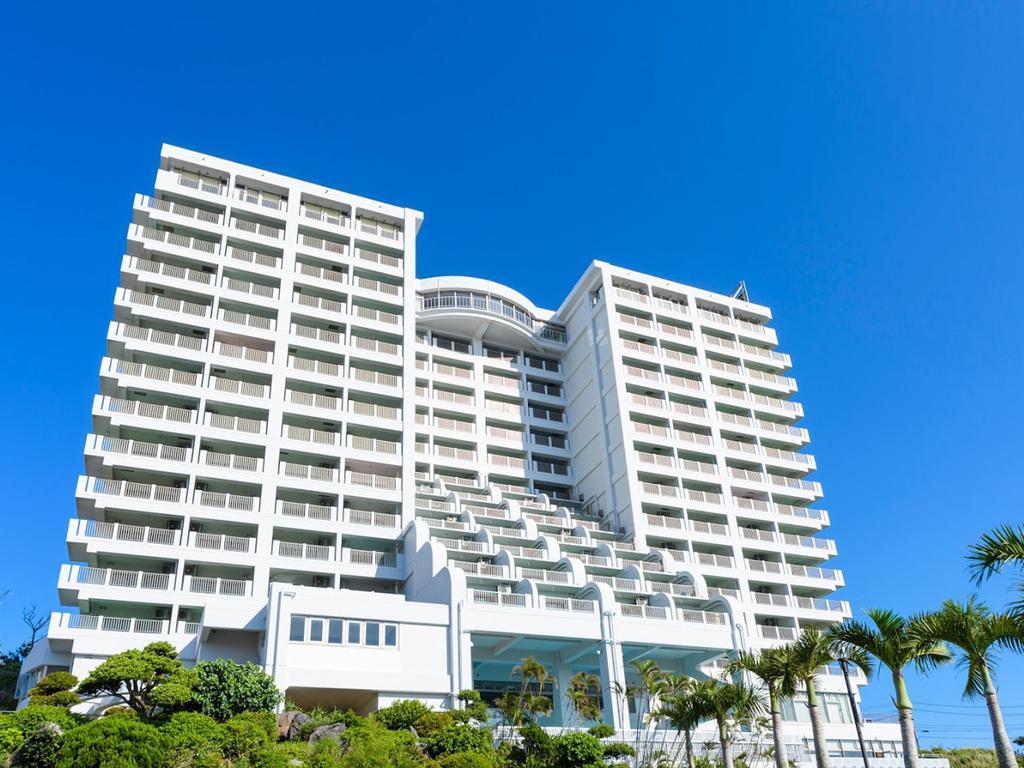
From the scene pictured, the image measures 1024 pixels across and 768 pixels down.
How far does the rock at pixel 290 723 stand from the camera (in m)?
30.5

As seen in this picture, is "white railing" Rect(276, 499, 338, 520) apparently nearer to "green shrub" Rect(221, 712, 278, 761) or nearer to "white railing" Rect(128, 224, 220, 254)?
"white railing" Rect(128, 224, 220, 254)

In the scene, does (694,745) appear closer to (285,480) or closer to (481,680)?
(481,680)

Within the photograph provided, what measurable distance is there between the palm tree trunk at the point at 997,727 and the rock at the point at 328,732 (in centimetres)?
1911

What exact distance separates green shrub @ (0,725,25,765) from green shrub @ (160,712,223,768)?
146 inches

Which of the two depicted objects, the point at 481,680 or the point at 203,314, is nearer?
the point at 481,680

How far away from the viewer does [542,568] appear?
49562 mm

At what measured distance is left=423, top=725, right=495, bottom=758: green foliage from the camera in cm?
2758

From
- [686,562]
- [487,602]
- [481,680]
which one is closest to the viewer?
[487,602]

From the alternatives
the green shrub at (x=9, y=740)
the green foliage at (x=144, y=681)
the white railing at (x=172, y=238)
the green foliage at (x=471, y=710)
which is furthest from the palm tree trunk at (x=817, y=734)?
the white railing at (x=172, y=238)

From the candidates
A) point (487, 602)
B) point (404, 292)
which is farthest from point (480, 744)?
point (404, 292)

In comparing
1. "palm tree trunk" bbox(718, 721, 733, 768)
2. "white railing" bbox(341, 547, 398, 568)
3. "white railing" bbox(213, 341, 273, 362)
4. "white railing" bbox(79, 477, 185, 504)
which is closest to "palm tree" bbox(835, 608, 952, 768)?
"palm tree trunk" bbox(718, 721, 733, 768)

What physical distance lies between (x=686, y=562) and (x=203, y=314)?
33979 mm

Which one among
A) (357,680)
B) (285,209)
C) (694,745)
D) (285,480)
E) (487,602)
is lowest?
(694,745)

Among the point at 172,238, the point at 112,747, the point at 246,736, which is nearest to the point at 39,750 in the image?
the point at 112,747
